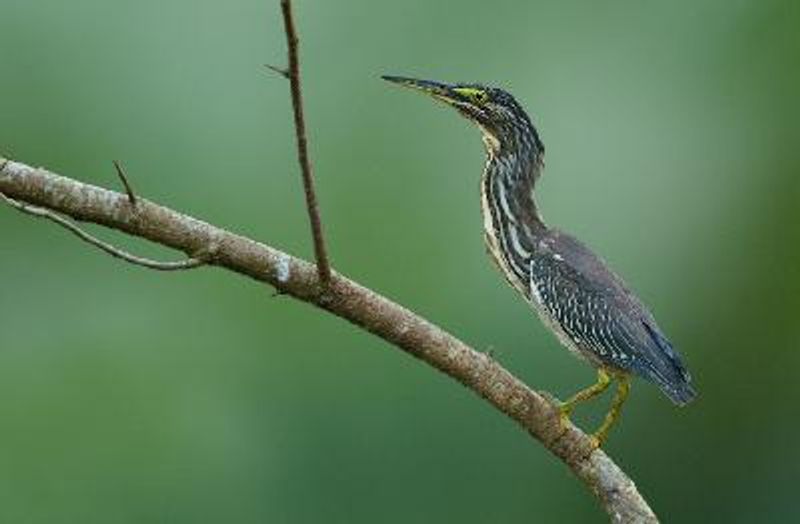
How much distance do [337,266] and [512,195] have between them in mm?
1198

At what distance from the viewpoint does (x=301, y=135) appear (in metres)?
2.30

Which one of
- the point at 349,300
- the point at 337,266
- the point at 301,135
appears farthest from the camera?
the point at 337,266

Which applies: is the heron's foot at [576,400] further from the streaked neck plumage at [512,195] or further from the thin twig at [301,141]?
the thin twig at [301,141]

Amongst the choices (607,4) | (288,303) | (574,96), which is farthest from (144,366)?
(607,4)

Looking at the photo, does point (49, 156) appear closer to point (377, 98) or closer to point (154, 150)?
point (154, 150)

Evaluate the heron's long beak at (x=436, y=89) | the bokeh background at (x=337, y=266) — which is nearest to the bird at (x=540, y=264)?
the heron's long beak at (x=436, y=89)

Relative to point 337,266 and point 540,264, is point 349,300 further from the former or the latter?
point 337,266

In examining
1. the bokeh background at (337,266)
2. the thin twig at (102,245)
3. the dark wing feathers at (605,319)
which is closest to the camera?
the thin twig at (102,245)

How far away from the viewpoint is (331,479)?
4.22 meters

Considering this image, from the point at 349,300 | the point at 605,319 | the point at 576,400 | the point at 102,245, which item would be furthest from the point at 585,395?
the point at 102,245

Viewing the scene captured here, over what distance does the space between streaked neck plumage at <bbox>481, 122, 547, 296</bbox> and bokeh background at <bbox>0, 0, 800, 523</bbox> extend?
1.03 metres

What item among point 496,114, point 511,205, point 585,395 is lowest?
point 585,395

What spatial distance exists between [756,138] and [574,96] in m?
0.72

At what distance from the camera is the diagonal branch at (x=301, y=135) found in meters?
2.20
